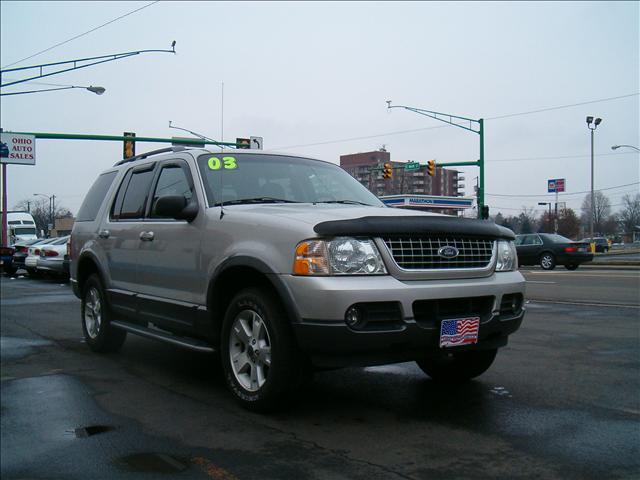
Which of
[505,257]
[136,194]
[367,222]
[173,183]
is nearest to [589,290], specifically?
[505,257]

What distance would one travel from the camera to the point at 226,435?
13.5 feet

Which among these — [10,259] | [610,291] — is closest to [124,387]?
Answer: [610,291]

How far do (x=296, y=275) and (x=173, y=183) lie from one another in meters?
2.19

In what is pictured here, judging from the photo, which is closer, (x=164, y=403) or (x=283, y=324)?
(x=283, y=324)

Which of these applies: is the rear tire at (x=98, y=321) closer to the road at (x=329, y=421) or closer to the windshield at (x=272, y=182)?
the road at (x=329, y=421)

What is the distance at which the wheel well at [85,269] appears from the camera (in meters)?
7.12

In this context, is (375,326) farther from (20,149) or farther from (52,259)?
(20,149)

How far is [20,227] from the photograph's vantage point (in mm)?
44531

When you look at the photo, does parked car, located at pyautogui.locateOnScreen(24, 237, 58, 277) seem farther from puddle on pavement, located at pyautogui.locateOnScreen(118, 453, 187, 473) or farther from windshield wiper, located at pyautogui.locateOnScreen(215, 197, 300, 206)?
puddle on pavement, located at pyautogui.locateOnScreen(118, 453, 187, 473)

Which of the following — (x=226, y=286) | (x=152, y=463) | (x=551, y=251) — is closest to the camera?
(x=152, y=463)

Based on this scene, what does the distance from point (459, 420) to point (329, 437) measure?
96 cm

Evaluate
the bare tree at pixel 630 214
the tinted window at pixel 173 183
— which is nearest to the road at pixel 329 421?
the tinted window at pixel 173 183

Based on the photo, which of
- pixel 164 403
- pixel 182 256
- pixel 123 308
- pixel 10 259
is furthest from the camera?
pixel 10 259

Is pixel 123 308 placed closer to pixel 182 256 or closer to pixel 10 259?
pixel 182 256
